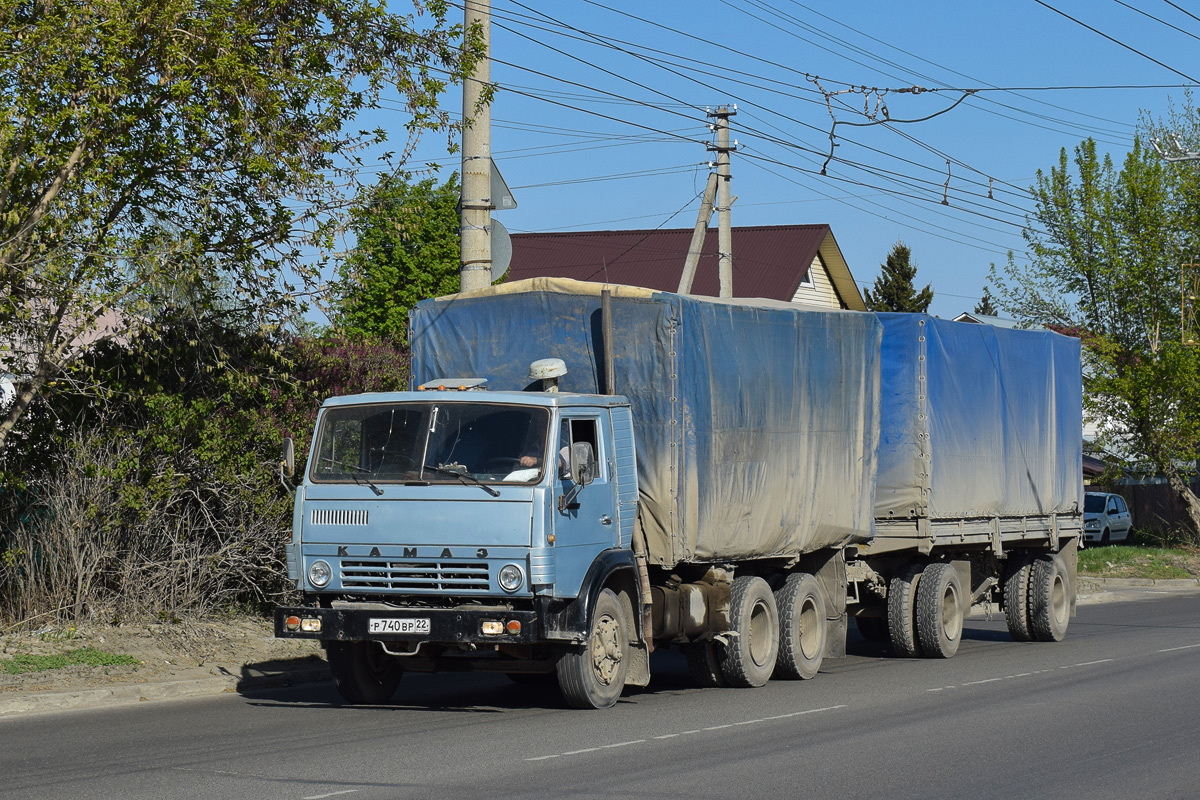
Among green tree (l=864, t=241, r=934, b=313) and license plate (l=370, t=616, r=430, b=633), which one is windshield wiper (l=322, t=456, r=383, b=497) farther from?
green tree (l=864, t=241, r=934, b=313)

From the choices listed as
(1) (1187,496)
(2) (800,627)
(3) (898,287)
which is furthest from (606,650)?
(3) (898,287)

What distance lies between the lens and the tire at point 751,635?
12586 millimetres

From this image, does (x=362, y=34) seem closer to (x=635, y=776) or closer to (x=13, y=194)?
(x=13, y=194)

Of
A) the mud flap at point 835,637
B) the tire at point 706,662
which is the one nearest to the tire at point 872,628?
the mud flap at point 835,637

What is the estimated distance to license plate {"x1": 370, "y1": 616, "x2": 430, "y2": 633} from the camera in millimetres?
10273

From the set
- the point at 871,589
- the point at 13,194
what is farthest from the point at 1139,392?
the point at 13,194

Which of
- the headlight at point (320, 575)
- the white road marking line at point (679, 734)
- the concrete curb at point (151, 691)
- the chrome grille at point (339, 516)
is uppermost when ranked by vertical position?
the chrome grille at point (339, 516)

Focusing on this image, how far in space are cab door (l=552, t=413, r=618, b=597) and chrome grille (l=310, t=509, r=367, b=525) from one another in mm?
1407

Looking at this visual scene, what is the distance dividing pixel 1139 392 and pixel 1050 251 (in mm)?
4048

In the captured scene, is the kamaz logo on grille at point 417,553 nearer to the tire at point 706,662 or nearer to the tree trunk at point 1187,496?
the tire at point 706,662

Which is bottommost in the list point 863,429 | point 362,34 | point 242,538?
point 242,538

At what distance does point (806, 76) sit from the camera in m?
23.7

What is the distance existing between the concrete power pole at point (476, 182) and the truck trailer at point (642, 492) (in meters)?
1.39

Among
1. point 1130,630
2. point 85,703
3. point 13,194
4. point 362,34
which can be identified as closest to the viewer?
point 85,703
